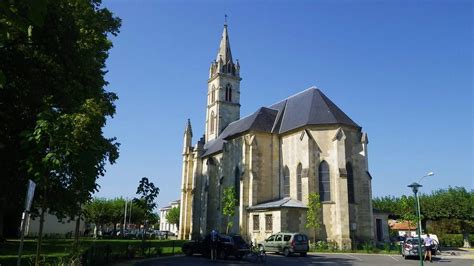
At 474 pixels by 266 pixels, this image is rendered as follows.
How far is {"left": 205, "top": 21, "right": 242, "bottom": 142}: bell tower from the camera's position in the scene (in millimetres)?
57094

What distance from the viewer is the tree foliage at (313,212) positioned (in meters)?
33.9

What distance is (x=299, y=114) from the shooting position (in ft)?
135

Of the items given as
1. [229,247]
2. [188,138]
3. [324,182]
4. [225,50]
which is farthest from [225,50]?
[229,247]

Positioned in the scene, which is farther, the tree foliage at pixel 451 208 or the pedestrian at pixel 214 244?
the tree foliage at pixel 451 208

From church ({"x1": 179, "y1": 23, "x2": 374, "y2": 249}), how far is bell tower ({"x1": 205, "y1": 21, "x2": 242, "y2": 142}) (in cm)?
832

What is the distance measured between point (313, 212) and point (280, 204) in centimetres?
300

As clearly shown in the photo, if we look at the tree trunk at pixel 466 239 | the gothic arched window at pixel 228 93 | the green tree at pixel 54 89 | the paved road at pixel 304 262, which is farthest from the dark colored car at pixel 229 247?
the gothic arched window at pixel 228 93

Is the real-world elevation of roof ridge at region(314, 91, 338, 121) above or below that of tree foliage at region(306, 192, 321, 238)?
above

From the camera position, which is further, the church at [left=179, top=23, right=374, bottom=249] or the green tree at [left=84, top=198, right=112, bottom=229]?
the green tree at [left=84, top=198, right=112, bottom=229]

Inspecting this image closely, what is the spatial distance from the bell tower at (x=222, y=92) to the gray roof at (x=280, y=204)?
20.1 meters

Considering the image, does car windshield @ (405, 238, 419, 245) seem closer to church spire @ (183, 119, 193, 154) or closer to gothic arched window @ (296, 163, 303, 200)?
gothic arched window @ (296, 163, 303, 200)

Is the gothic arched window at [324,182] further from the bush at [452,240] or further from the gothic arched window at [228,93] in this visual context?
the gothic arched window at [228,93]

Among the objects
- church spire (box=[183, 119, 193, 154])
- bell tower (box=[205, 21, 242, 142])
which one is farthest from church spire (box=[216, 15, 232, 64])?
church spire (box=[183, 119, 193, 154])

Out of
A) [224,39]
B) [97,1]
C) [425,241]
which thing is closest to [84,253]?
[97,1]
